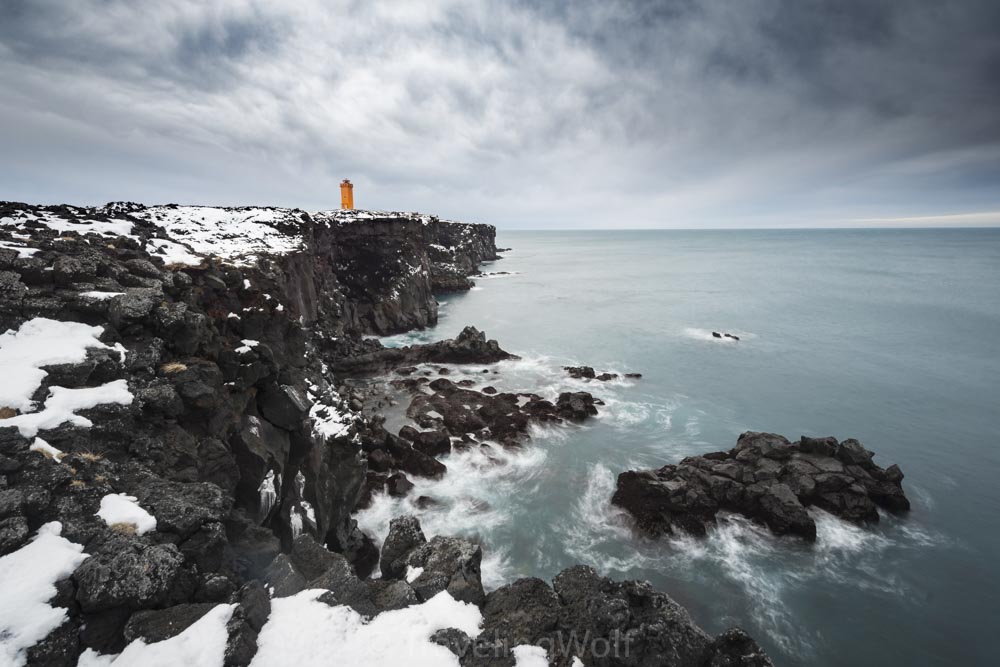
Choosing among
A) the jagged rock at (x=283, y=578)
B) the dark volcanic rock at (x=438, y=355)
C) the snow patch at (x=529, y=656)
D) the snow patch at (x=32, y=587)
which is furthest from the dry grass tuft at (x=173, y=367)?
the dark volcanic rock at (x=438, y=355)

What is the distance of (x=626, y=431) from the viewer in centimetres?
2555

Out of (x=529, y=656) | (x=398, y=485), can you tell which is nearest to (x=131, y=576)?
(x=529, y=656)

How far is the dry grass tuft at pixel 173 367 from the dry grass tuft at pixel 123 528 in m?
4.29

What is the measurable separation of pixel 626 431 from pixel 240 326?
21.2m

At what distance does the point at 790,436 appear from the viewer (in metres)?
25.3

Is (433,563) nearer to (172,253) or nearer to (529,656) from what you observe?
(529,656)

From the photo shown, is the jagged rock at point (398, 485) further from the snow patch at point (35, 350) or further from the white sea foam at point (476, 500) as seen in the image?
the snow patch at point (35, 350)

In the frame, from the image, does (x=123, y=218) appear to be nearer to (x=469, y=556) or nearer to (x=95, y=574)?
(x=95, y=574)

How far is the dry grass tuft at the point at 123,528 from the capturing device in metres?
5.70

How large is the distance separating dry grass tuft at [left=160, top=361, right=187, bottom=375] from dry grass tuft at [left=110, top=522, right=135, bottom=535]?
4.29 meters

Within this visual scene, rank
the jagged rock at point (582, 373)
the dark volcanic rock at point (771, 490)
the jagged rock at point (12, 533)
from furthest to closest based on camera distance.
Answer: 1. the jagged rock at point (582, 373)
2. the dark volcanic rock at point (771, 490)
3. the jagged rock at point (12, 533)

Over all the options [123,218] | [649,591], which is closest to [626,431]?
[649,591]

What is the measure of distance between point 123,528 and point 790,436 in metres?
30.5

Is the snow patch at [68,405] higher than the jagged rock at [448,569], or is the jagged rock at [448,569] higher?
the snow patch at [68,405]
